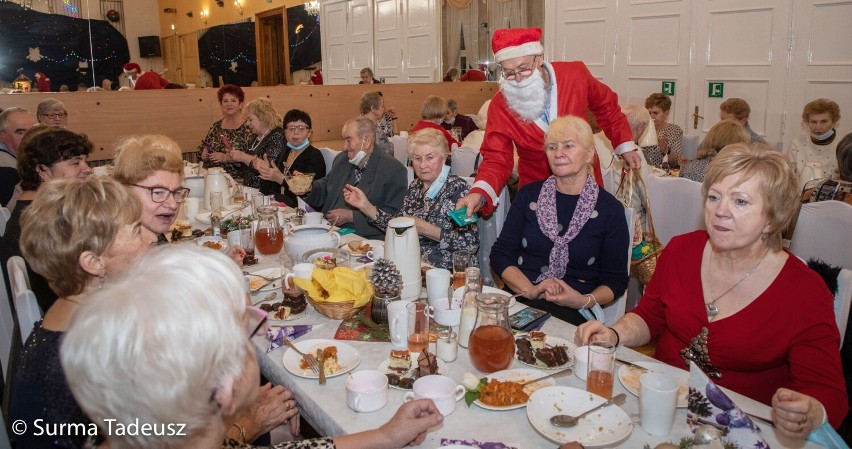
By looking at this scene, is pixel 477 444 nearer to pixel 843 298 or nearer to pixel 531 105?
pixel 843 298

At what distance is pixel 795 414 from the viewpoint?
127 cm

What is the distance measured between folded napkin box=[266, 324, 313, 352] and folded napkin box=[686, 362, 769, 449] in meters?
1.12

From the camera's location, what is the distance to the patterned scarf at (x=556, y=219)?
2534mm

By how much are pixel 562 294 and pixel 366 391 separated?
45.8 inches

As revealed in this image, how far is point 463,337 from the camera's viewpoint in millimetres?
1734

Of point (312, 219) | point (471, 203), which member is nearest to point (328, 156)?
point (312, 219)

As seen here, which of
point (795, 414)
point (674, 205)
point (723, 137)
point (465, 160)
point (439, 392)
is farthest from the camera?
point (465, 160)

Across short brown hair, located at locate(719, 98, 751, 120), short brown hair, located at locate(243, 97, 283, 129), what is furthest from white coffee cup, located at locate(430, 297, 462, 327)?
short brown hair, located at locate(719, 98, 751, 120)

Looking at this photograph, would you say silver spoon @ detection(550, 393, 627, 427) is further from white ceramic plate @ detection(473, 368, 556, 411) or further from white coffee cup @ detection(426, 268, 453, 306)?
white coffee cup @ detection(426, 268, 453, 306)

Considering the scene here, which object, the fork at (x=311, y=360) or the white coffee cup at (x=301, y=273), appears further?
the white coffee cup at (x=301, y=273)

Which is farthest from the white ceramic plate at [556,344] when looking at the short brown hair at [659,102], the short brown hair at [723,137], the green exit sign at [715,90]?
the green exit sign at [715,90]

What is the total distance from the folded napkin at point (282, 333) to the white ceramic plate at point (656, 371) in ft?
3.15

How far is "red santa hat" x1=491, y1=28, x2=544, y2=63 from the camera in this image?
10.7 feet

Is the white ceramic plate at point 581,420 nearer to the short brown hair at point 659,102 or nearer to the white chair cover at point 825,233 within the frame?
the white chair cover at point 825,233
